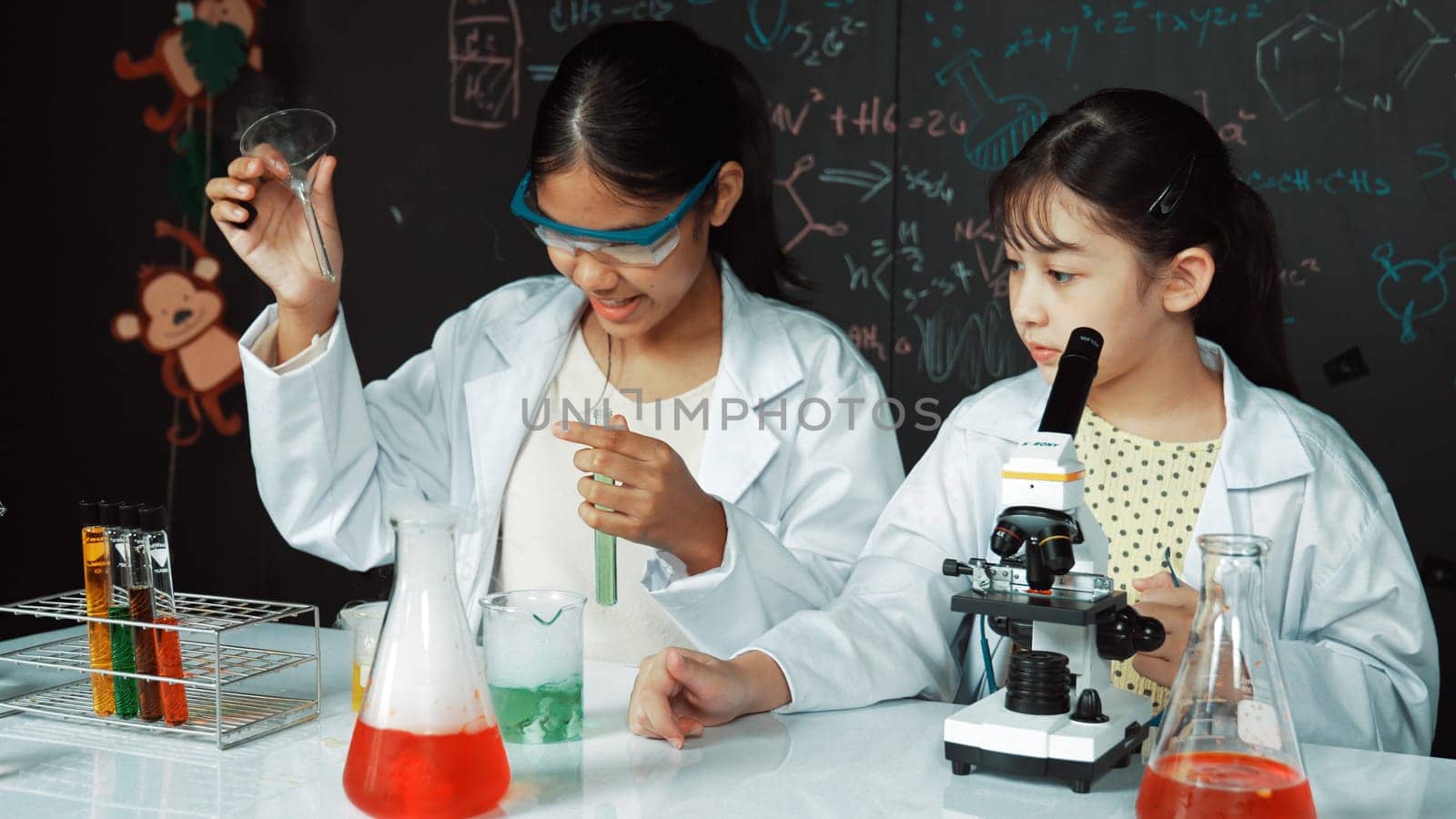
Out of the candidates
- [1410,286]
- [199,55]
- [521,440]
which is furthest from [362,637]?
[199,55]

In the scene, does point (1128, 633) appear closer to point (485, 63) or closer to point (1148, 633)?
point (1148, 633)

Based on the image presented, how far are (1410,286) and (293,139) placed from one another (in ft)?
8.14

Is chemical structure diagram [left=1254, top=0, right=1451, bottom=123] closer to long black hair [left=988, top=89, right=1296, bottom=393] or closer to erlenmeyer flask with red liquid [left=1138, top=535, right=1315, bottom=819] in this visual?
long black hair [left=988, top=89, right=1296, bottom=393]

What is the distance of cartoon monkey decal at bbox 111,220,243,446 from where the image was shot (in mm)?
3979

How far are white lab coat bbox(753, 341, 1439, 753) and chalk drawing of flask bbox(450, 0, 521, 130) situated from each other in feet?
7.34

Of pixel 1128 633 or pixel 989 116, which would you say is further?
pixel 989 116

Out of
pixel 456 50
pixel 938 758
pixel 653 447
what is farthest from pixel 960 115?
pixel 938 758

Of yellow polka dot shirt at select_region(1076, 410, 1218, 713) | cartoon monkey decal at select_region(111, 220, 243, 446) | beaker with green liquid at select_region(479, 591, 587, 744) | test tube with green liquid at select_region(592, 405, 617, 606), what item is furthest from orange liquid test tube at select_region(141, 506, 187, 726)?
cartoon monkey decal at select_region(111, 220, 243, 446)

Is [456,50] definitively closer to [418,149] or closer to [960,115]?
[418,149]

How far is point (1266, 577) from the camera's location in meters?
1.43

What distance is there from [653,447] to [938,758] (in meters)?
0.47

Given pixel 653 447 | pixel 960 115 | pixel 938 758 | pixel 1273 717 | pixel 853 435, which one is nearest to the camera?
pixel 1273 717

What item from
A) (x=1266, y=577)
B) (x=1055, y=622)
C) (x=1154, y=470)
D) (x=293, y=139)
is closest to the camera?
(x=1055, y=622)

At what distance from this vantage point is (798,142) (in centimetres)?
353
